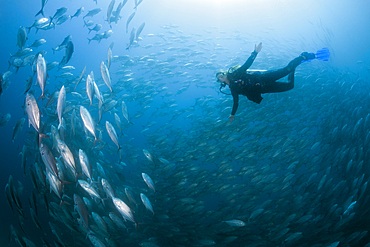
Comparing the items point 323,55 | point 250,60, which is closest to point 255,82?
point 250,60

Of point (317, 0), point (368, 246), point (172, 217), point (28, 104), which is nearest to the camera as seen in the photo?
point (28, 104)

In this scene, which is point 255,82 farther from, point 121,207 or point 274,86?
point 121,207

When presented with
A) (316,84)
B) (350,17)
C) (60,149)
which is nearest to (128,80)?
(60,149)

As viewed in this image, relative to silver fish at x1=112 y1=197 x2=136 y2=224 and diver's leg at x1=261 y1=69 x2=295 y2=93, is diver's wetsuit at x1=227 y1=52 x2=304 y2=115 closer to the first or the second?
diver's leg at x1=261 y1=69 x2=295 y2=93

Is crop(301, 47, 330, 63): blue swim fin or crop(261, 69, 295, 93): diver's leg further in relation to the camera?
crop(301, 47, 330, 63): blue swim fin

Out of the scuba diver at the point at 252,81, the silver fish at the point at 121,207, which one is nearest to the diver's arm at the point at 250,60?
the scuba diver at the point at 252,81

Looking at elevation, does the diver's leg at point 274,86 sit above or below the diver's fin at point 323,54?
below

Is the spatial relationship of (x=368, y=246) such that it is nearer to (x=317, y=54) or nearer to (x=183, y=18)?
(x=317, y=54)

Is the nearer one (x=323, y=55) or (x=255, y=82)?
(x=255, y=82)

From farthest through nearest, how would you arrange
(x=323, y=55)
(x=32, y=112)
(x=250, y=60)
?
(x=323, y=55)
(x=250, y=60)
(x=32, y=112)

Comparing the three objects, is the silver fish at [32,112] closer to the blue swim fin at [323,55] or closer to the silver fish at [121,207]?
the silver fish at [121,207]

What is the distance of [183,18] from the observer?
1375 inches

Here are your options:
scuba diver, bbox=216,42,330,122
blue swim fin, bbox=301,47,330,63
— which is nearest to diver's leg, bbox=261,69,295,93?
scuba diver, bbox=216,42,330,122

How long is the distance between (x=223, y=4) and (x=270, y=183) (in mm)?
37918
